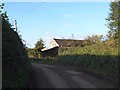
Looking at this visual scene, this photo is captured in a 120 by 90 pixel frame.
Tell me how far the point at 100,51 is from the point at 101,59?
176cm

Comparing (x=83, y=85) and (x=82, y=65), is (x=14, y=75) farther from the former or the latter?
(x=82, y=65)

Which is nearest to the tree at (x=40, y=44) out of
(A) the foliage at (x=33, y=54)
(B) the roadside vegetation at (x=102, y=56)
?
(A) the foliage at (x=33, y=54)

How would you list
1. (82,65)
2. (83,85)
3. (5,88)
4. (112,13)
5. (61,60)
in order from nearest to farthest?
1. (5,88)
2. (83,85)
3. (82,65)
4. (112,13)
5. (61,60)

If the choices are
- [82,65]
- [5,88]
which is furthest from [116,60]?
[5,88]

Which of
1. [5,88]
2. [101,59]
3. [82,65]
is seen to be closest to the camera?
[5,88]

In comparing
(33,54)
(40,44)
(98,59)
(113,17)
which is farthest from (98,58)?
(40,44)

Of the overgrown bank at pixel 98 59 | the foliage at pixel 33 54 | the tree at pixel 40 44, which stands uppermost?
the tree at pixel 40 44

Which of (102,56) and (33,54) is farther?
(33,54)

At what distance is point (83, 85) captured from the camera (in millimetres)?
21203

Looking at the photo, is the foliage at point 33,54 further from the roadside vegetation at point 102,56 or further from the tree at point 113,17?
the tree at point 113,17

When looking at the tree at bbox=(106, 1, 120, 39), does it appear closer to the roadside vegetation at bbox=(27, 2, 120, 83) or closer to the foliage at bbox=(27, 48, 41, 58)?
the roadside vegetation at bbox=(27, 2, 120, 83)

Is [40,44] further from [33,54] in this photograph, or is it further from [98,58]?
[98,58]

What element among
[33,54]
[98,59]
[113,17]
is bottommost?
[98,59]

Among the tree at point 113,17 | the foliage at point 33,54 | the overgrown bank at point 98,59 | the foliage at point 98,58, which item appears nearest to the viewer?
the overgrown bank at point 98,59
